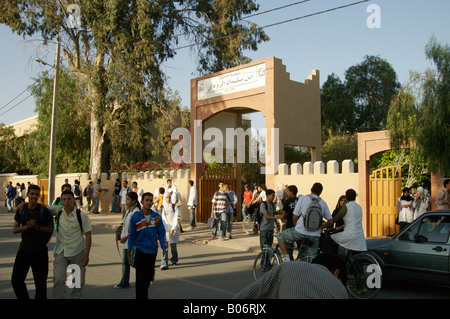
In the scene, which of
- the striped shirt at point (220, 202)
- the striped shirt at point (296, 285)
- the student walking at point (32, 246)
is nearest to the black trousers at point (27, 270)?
the student walking at point (32, 246)

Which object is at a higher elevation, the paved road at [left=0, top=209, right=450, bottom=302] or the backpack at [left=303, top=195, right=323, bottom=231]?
the backpack at [left=303, top=195, right=323, bottom=231]

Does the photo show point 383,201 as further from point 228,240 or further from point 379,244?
point 379,244

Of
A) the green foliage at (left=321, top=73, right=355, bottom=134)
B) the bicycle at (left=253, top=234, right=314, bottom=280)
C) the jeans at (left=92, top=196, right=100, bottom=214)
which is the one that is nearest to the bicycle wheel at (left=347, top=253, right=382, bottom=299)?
the bicycle at (left=253, top=234, right=314, bottom=280)

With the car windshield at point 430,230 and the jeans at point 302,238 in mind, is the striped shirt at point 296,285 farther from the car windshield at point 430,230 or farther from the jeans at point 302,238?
the car windshield at point 430,230

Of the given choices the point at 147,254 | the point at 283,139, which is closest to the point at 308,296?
the point at 147,254

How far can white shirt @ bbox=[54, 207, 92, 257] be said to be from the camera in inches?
229

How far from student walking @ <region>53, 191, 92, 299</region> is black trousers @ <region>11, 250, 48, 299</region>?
17cm

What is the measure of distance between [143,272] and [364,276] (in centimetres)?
350

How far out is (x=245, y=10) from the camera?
→ 90.0 feet

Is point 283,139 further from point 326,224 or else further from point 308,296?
point 308,296

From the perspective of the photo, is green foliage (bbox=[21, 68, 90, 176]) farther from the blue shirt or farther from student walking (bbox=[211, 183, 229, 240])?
the blue shirt

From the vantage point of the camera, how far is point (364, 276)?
6.92 m

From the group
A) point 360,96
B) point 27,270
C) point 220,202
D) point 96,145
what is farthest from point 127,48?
point 360,96

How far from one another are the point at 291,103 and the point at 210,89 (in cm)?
407
